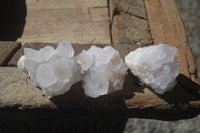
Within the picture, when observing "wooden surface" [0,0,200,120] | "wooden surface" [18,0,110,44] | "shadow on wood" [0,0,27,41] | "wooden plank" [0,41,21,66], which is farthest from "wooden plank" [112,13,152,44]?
"shadow on wood" [0,0,27,41]

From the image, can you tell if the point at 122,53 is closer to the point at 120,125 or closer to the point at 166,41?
the point at 166,41

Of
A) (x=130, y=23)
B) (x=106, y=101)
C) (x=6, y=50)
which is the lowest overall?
(x=106, y=101)

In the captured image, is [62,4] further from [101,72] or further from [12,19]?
[101,72]

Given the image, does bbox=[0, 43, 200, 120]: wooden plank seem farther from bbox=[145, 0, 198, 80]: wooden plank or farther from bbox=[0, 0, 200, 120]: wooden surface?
bbox=[145, 0, 198, 80]: wooden plank

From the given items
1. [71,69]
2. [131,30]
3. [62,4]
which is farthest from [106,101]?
[62,4]

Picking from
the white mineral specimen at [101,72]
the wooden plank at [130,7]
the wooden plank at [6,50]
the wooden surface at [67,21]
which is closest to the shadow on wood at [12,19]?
the wooden surface at [67,21]

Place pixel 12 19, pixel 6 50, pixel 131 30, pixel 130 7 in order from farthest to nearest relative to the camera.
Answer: pixel 12 19, pixel 130 7, pixel 131 30, pixel 6 50
